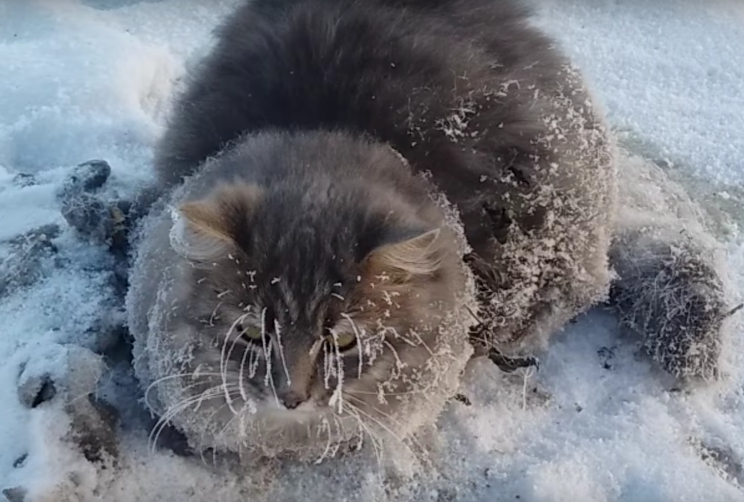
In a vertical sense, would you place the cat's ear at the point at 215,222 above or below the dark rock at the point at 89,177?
above

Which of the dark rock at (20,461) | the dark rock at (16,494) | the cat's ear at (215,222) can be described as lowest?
the dark rock at (20,461)

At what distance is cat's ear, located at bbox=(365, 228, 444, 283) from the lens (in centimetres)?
130

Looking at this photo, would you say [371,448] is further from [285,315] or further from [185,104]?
[185,104]

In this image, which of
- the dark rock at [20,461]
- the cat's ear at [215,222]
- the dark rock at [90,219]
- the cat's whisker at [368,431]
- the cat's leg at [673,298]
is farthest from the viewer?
the dark rock at [90,219]

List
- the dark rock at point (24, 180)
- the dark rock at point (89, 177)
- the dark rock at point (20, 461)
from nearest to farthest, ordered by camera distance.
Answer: the dark rock at point (20, 461)
the dark rock at point (89, 177)
the dark rock at point (24, 180)

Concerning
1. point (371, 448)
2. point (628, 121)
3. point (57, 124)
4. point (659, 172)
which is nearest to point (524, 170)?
point (371, 448)

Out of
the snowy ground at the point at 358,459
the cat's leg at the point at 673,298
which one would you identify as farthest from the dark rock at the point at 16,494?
the cat's leg at the point at 673,298

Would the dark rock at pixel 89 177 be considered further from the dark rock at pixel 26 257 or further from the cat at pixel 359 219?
the cat at pixel 359 219

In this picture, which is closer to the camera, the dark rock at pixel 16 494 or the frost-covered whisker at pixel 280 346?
the frost-covered whisker at pixel 280 346

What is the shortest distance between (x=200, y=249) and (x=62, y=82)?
4.82ft

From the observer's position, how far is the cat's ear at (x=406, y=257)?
1.30 meters

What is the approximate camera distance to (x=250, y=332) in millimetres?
1385

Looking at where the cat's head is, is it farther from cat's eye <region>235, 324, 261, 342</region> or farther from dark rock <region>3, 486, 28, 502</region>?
dark rock <region>3, 486, 28, 502</region>

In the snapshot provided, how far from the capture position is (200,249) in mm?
1388
